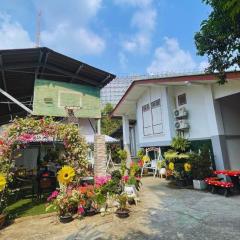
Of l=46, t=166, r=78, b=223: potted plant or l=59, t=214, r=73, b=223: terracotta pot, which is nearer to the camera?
l=59, t=214, r=73, b=223: terracotta pot

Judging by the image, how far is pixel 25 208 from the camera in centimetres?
896

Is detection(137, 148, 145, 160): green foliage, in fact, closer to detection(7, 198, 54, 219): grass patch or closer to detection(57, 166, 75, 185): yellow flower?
detection(7, 198, 54, 219): grass patch

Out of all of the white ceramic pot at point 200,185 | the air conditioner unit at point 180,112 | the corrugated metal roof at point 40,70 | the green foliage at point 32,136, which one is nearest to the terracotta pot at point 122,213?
the green foliage at point 32,136

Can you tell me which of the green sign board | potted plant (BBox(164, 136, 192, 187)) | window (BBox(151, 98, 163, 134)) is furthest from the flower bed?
window (BBox(151, 98, 163, 134))

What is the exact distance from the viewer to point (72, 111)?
48.2 ft

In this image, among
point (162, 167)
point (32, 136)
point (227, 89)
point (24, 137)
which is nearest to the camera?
point (24, 137)

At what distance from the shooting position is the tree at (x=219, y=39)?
5870 mm

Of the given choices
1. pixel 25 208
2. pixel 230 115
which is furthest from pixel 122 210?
pixel 230 115

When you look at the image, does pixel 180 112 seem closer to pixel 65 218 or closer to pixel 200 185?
pixel 200 185

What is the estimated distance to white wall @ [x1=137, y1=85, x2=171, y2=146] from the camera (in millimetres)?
14211

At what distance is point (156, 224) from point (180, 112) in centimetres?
808

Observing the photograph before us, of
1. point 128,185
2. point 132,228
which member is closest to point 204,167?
point 128,185

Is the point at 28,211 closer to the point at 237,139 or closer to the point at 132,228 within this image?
the point at 132,228

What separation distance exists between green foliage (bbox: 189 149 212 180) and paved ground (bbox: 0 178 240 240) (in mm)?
1909
